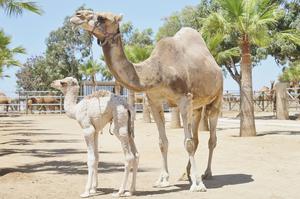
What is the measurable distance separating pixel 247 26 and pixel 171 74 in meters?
10.4

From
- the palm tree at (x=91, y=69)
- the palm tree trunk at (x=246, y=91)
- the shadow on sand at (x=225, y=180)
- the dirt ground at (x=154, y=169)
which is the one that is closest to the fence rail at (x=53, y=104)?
the palm tree at (x=91, y=69)

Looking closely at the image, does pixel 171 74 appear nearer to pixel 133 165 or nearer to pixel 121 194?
pixel 133 165

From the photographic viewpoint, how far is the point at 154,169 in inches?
400

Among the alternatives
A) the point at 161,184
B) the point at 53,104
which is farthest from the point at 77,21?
the point at 53,104

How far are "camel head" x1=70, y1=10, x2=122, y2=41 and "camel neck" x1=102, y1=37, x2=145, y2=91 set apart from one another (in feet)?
0.51

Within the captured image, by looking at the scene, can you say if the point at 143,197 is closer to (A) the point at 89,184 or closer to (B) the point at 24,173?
(A) the point at 89,184

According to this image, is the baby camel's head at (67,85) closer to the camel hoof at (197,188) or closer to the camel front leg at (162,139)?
the camel front leg at (162,139)

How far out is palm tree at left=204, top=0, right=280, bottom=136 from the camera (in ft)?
56.9

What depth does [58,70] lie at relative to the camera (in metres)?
58.0

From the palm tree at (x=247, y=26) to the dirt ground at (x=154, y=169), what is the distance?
63.5 inches

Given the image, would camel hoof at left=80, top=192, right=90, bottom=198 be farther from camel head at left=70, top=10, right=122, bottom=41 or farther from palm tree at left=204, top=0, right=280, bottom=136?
palm tree at left=204, top=0, right=280, bottom=136

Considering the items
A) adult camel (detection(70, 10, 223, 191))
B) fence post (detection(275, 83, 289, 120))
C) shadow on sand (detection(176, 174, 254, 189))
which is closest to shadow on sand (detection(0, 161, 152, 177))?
shadow on sand (detection(176, 174, 254, 189))

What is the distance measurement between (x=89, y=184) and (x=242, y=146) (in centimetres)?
816

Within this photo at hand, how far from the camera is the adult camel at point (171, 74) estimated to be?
23.4ft
